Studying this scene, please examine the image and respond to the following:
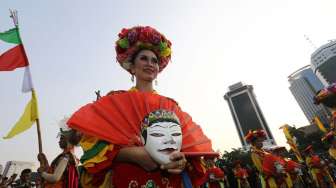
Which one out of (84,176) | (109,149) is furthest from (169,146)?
(84,176)

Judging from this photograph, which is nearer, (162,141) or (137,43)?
(162,141)

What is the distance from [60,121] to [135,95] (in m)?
2.75

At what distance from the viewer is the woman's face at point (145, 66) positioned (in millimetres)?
2543

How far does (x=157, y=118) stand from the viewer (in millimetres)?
1954

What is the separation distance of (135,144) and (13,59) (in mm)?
3562

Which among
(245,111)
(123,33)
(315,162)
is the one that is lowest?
(315,162)

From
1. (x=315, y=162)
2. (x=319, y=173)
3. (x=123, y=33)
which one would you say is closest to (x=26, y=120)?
(x=123, y=33)

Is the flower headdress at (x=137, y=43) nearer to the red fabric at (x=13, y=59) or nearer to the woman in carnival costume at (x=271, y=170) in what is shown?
the red fabric at (x=13, y=59)

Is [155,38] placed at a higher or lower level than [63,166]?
higher

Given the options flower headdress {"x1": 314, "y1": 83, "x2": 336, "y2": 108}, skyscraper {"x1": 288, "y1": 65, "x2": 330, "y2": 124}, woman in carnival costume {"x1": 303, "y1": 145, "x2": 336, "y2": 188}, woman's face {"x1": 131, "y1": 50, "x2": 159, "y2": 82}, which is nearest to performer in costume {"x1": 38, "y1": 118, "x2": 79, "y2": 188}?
woman's face {"x1": 131, "y1": 50, "x2": 159, "y2": 82}

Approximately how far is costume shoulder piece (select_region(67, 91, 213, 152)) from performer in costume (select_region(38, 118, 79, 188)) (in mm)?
2124

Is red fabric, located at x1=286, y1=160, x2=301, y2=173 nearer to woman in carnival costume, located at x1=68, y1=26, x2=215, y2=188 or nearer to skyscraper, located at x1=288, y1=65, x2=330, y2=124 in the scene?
woman in carnival costume, located at x1=68, y1=26, x2=215, y2=188

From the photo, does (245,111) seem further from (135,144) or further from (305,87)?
(135,144)

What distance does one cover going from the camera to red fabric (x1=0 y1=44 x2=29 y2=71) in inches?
173
